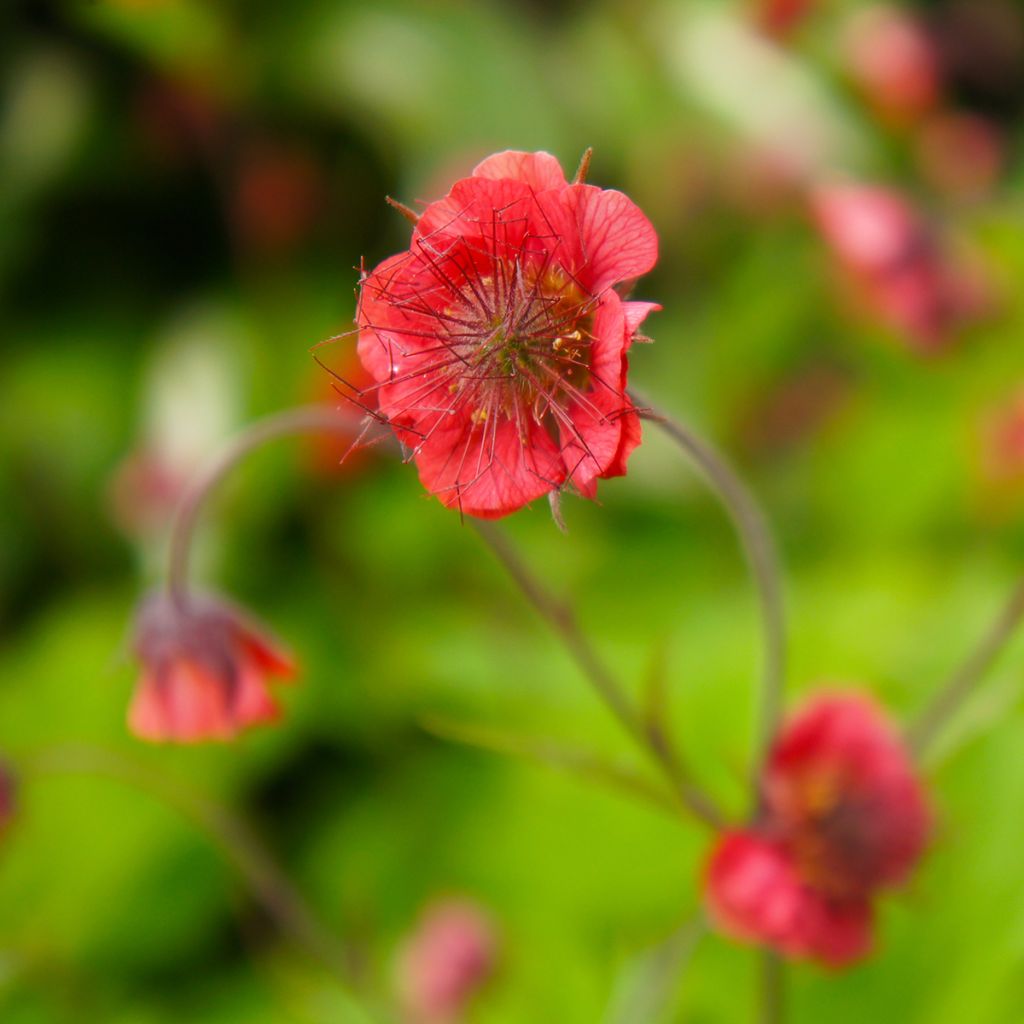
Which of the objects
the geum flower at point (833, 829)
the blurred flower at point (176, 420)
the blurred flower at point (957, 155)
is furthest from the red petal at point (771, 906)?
the blurred flower at point (957, 155)

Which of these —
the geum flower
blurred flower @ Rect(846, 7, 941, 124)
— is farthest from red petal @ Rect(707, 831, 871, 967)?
blurred flower @ Rect(846, 7, 941, 124)

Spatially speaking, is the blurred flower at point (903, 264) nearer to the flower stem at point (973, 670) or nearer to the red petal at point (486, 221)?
the flower stem at point (973, 670)

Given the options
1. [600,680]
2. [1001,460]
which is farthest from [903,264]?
[600,680]

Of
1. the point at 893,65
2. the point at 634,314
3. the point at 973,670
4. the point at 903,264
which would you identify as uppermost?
the point at 893,65

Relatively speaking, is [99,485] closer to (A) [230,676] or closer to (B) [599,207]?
(A) [230,676]

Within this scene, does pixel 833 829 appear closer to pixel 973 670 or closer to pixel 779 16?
pixel 973 670

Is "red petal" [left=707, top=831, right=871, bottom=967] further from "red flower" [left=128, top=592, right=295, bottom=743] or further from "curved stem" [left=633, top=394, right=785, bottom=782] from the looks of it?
"red flower" [left=128, top=592, right=295, bottom=743]
